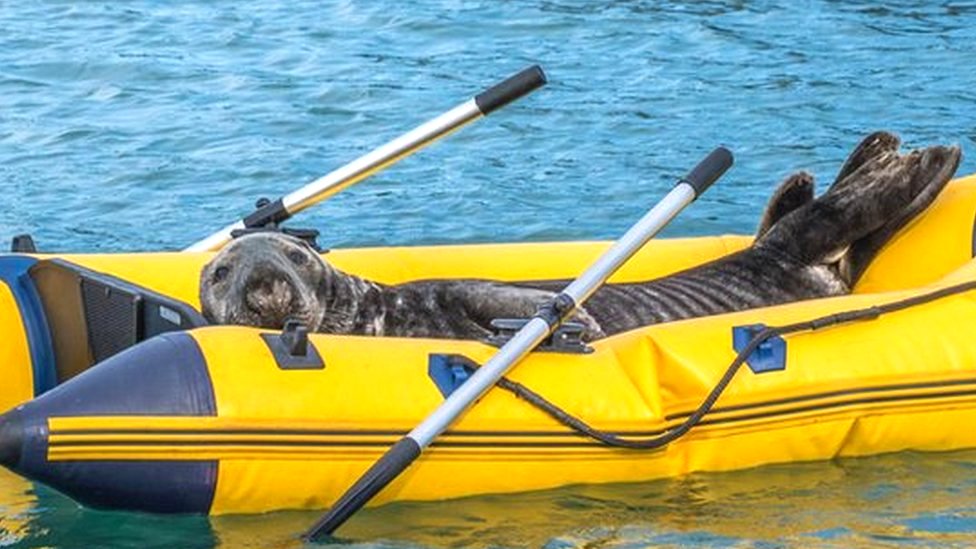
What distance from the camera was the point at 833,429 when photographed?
564cm

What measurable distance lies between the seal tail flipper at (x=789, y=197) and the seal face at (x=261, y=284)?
1447 mm

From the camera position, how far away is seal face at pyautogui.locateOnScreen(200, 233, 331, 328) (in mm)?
5812

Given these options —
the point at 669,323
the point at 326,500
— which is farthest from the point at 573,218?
the point at 326,500

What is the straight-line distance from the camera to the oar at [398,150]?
6.54m

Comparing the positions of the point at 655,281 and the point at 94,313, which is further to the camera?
the point at 655,281

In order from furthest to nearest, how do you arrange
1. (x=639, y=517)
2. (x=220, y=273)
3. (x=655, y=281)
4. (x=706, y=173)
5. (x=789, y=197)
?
(x=789, y=197) → (x=655, y=281) → (x=220, y=273) → (x=706, y=173) → (x=639, y=517)

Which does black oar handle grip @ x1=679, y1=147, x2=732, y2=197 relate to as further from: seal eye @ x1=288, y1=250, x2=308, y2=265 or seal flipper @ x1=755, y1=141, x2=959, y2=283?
seal eye @ x1=288, y1=250, x2=308, y2=265

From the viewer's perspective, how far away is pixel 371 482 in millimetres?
5066

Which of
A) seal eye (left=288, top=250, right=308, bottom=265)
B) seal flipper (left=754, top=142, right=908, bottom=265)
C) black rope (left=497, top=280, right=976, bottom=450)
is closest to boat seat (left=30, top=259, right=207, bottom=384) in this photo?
seal eye (left=288, top=250, right=308, bottom=265)

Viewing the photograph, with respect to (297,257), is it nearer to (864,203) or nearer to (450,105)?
(864,203)

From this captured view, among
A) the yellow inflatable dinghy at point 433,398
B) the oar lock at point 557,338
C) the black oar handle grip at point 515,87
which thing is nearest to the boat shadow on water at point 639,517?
the yellow inflatable dinghy at point 433,398

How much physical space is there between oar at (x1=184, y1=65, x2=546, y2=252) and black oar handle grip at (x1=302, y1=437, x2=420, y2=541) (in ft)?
5.18

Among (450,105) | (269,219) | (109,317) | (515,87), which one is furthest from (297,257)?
(450,105)

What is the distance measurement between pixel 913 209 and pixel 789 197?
14.7 inches
